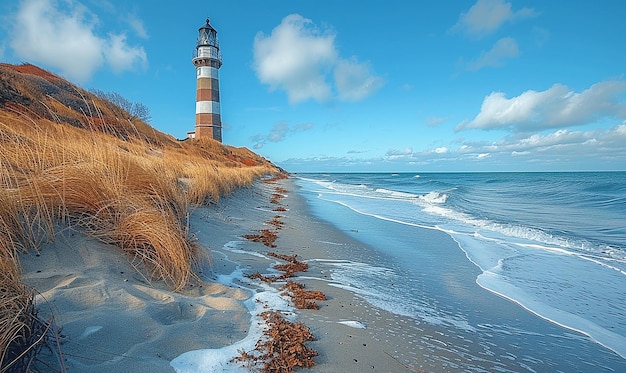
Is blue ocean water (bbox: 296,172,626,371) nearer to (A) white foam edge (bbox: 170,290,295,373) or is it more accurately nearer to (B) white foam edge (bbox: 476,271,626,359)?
(B) white foam edge (bbox: 476,271,626,359)

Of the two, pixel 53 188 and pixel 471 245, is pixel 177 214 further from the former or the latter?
pixel 471 245

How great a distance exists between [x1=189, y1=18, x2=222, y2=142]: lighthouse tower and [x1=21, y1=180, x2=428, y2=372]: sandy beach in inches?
1188

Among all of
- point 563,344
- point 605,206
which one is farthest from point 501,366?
point 605,206

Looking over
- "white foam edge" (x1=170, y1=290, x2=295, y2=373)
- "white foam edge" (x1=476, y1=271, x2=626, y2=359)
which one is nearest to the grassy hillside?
"white foam edge" (x1=170, y1=290, x2=295, y2=373)

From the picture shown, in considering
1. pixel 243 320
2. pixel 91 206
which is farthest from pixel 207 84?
pixel 243 320

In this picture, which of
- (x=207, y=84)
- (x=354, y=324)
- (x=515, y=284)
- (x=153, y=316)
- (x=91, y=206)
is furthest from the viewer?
(x=207, y=84)

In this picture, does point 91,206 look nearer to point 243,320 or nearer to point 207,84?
point 243,320

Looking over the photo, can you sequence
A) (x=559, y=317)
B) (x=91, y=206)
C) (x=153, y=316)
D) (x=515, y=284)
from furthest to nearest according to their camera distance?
(x=515, y=284), (x=559, y=317), (x=91, y=206), (x=153, y=316)

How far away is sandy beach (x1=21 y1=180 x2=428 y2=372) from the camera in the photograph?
1.76 m

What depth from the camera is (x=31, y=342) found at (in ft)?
4.81

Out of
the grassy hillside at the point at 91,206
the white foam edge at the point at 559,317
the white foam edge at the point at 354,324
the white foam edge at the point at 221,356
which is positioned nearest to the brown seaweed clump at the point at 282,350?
the white foam edge at the point at 221,356

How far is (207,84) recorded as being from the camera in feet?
102

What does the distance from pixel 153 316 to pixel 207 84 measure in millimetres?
31719

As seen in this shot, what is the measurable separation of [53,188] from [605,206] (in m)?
19.1
